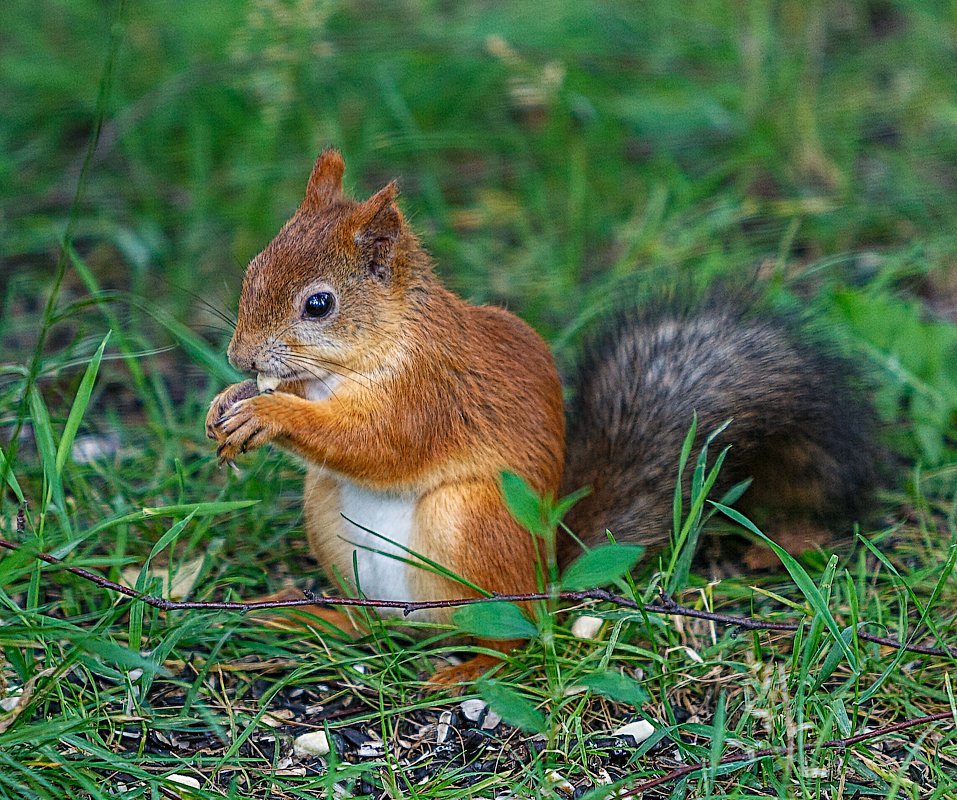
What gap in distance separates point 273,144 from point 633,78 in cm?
118

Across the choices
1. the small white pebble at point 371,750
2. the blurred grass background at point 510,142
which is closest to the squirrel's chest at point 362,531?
the small white pebble at point 371,750

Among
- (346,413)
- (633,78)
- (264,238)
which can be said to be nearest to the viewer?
(346,413)

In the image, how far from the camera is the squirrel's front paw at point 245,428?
1898mm

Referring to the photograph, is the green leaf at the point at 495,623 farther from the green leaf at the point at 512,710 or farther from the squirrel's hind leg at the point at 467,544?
the squirrel's hind leg at the point at 467,544

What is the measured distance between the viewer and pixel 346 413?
6.49ft

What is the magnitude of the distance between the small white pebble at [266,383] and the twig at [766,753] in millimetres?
848

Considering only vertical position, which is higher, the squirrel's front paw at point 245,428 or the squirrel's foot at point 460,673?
the squirrel's front paw at point 245,428

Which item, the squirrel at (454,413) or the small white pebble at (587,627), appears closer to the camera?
the squirrel at (454,413)

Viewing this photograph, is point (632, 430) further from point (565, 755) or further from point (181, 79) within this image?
point (181, 79)

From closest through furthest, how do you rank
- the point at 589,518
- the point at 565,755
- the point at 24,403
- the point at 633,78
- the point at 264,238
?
the point at 24,403 → the point at 565,755 → the point at 589,518 → the point at 264,238 → the point at 633,78

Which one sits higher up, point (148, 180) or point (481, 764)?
point (148, 180)

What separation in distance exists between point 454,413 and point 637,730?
0.60 metres

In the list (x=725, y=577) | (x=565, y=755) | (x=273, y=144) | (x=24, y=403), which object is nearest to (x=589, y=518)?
(x=725, y=577)

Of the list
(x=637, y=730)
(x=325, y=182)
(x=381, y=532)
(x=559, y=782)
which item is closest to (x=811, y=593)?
(x=637, y=730)
